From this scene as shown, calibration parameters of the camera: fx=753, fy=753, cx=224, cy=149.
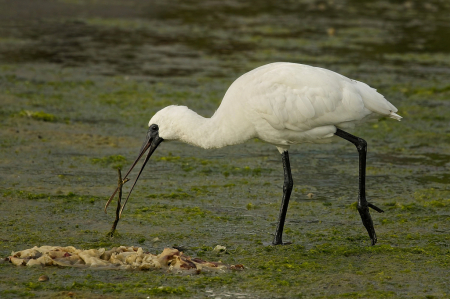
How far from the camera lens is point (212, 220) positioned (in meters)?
7.29

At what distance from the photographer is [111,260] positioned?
5.88 m

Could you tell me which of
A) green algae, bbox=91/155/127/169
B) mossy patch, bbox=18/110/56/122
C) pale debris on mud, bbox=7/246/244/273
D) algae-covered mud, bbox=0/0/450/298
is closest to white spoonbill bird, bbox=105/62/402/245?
algae-covered mud, bbox=0/0/450/298

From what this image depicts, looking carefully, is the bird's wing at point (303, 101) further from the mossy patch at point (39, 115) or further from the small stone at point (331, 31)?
the small stone at point (331, 31)

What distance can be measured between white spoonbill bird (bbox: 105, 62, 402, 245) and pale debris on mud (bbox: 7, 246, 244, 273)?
1.11 m

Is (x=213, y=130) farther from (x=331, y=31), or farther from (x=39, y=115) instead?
(x=331, y=31)

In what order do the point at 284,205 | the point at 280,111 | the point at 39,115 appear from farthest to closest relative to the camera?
1. the point at 39,115
2. the point at 284,205
3. the point at 280,111

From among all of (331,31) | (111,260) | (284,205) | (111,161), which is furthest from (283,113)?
(331,31)

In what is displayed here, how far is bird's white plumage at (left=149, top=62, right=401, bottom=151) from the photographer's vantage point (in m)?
6.67

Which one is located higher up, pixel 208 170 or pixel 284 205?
pixel 284 205

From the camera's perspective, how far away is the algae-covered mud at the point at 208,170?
5.77 m

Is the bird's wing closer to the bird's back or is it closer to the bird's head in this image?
the bird's back

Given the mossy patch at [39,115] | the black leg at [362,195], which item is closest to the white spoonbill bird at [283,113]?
the black leg at [362,195]

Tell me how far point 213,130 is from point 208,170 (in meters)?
2.37

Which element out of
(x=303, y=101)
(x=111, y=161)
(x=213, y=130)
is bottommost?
(x=111, y=161)
